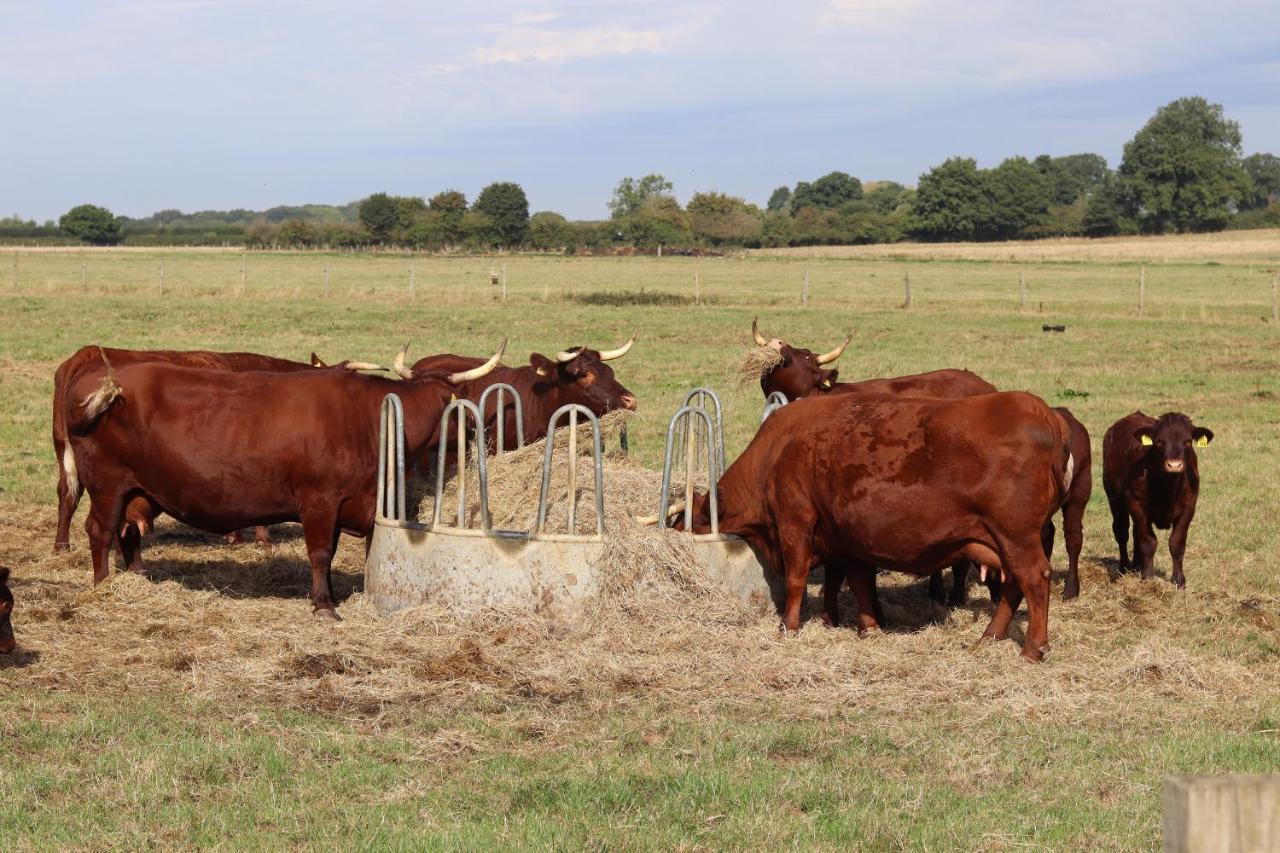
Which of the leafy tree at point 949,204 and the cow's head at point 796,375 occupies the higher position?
the leafy tree at point 949,204

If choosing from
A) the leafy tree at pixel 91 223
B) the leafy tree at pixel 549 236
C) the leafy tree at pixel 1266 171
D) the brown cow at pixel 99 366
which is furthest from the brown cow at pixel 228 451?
the leafy tree at pixel 1266 171

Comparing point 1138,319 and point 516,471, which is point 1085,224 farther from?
point 516,471

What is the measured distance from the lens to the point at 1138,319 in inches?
1328

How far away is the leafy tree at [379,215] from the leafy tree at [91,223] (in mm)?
22458

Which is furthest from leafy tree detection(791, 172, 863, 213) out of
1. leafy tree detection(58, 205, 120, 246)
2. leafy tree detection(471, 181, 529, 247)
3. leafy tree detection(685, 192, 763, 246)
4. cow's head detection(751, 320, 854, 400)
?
cow's head detection(751, 320, 854, 400)

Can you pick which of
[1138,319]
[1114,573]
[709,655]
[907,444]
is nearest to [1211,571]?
[1114,573]

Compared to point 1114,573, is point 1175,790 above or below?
above

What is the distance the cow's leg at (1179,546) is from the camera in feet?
33.3

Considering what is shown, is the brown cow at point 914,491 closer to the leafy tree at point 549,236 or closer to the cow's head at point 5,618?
the cow's head at point 5,618

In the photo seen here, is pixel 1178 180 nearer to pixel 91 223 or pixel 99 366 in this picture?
pixel 91 223

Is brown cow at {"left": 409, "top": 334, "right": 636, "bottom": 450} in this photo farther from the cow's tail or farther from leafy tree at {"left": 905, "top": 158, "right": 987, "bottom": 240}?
A: leafy tree at {"left": 905, "top": 158, "right": 987, "bottom": 240}

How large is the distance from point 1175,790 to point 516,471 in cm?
820

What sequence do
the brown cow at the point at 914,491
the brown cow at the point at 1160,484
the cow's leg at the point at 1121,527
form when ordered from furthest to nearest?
the cow's leg at the point at 1121,527, the brown cow at the point at 1160,484, the brown cow at the point at 914,491

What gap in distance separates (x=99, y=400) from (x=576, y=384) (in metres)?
4.02
